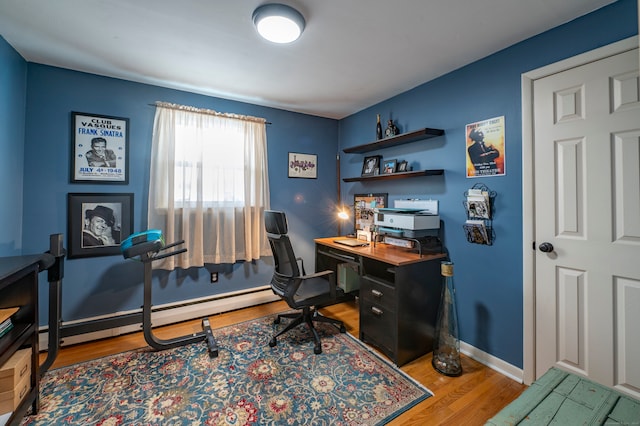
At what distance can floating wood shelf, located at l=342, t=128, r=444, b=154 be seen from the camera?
230cm

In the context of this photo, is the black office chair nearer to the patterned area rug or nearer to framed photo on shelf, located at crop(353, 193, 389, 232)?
the patterned area rug

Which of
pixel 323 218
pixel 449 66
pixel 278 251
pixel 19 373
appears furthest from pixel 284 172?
pixel 19 373

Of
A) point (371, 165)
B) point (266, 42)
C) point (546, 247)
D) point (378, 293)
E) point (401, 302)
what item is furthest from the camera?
point (371, 165)

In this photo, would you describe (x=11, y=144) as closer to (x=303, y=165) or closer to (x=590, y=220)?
(x=303, y=165)

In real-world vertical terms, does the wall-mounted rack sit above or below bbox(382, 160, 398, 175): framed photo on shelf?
below

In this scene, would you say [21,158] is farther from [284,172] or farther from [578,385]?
[578,385]

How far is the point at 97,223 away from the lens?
7.81 feet

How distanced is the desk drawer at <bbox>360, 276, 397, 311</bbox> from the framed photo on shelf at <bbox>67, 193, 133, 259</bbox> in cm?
231

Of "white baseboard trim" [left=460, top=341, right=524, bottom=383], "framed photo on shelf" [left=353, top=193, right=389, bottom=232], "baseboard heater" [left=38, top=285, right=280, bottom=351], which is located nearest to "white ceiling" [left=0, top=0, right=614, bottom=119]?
"framed photo on shelf" [left=353, top=193, right=389, bottom=232]

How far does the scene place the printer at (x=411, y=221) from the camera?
221 cm

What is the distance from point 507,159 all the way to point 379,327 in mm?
1631

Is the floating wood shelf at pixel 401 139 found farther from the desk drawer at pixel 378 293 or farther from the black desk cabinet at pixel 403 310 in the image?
the desk drawer at pixel 378 293

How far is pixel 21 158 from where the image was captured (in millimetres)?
2115

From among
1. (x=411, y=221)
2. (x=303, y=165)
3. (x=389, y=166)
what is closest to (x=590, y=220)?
(x=411, y=221)
